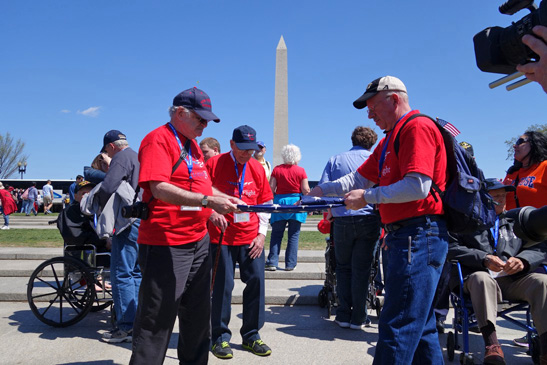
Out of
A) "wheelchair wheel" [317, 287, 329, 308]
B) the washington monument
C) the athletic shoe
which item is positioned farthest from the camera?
the washington monument

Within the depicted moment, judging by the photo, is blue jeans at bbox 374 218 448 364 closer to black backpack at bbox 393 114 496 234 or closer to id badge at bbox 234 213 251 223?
black backpack at bbox 393 114 496 234

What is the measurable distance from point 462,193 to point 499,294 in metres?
1.93

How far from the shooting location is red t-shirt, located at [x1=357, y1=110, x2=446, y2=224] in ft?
8.47

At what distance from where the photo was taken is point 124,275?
445 cm

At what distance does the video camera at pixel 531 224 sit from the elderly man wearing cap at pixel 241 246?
2.87m

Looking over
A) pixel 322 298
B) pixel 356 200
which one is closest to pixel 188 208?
pixel 356 200

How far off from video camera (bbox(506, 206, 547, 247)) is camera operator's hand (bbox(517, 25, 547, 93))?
0.41 metres

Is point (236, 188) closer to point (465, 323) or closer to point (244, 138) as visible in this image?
point (244, 138)

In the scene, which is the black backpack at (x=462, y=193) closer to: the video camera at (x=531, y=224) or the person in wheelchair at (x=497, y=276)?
the video camera at (x=531, y=224)

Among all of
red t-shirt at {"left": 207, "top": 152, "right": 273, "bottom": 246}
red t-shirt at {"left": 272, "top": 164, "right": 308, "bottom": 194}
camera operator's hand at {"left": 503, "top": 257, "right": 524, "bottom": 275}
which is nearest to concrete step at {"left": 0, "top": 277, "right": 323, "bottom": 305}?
red t-shirt at {"left": 272, "top": 164, "right": 308, "bottom": 194}

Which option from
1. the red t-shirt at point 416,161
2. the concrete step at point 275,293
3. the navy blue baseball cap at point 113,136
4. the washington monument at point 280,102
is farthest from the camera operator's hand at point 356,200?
the washington monument at point 280,102

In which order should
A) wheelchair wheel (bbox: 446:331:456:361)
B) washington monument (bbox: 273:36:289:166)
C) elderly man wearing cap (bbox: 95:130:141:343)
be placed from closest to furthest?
1. wheelchair wheel (bbox: 446:331:456:361)
2. elderly man wearing cap (bbox: 95:130:141:343)
3. washington monument (bbox: 273:36:289:166)

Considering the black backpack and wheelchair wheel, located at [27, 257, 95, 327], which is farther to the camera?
wheelchair wheel, located at [27, 257, 95, 327]

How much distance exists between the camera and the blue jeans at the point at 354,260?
4852 mm
